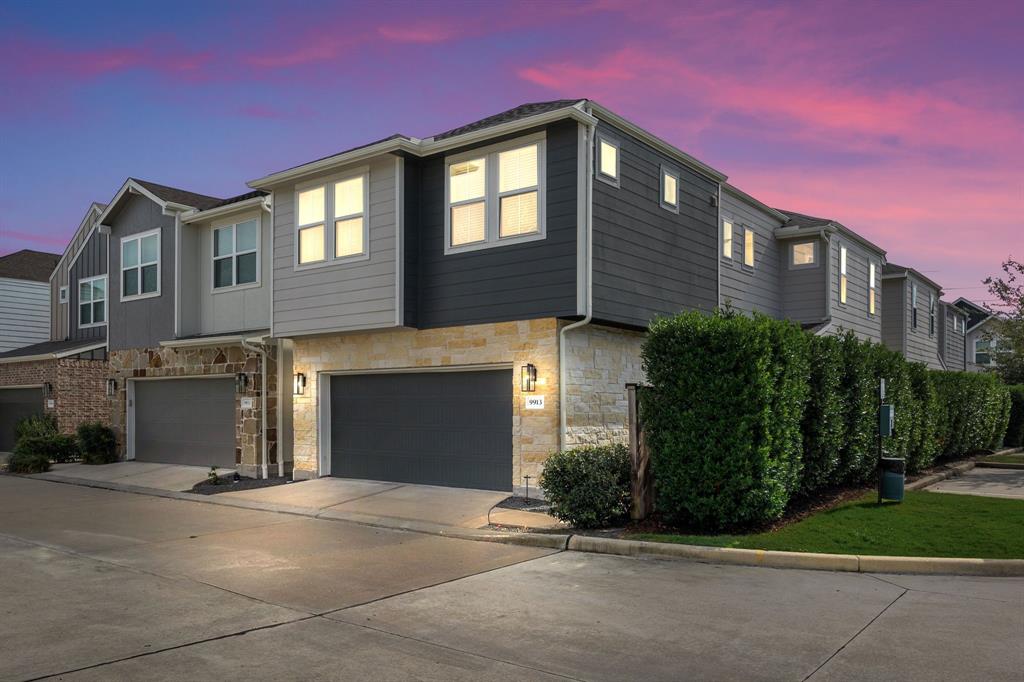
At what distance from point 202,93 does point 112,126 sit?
5671 mm

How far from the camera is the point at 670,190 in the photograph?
640 inches

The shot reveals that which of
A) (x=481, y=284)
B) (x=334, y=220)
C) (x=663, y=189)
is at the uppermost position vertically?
(x=663, y=189)

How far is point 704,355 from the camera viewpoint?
34.3 feet

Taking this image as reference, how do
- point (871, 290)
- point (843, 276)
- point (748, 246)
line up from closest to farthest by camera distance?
point (748, 246), point (843, 276), point (871, 290)

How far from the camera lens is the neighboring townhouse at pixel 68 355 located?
23562 millimetres

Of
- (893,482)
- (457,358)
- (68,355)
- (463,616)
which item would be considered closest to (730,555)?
(463,616)

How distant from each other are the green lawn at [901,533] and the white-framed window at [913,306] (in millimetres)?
16591

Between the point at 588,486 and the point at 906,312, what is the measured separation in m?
20.3

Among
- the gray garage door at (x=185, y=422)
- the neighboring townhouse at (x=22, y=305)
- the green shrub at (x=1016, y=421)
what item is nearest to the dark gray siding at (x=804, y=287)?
the green shrub at (x=1016, y=421)

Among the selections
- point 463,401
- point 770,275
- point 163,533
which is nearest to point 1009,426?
point 770,275

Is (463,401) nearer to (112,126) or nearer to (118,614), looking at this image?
(118,614)

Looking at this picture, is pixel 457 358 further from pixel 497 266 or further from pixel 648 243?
pixel 648 243

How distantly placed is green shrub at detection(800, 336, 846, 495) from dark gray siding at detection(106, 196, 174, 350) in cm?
1633

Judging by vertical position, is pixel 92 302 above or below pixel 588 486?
above
